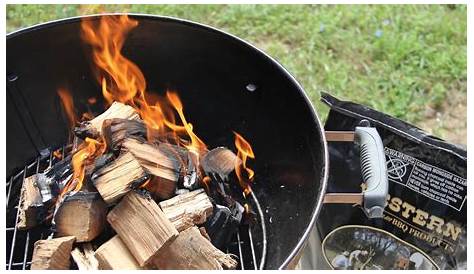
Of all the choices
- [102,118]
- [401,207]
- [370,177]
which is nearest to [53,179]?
[102,118]

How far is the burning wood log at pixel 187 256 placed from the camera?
1.27 meters

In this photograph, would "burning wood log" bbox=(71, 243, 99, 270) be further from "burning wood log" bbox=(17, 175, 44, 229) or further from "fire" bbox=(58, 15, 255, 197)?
"fire" bbox=(58, 15, 255, 197)

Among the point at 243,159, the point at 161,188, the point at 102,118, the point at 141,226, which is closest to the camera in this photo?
the point at 141,226

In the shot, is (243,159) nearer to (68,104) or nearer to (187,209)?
(187,209)

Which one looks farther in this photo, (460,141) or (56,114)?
(460,141)

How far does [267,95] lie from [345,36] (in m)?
1.16

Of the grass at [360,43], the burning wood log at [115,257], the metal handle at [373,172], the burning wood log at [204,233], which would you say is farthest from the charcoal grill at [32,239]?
the grass at [360,43]

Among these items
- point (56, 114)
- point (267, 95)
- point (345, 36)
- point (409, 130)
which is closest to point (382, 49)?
point (345, 36)

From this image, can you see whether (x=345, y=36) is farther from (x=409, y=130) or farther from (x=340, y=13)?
(x=409, y=130)

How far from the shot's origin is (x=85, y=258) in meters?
1.29

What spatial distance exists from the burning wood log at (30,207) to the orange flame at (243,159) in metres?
0.53

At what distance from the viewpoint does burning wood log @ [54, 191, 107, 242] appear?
1.29m

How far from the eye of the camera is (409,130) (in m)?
1.59

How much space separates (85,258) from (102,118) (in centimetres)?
38
